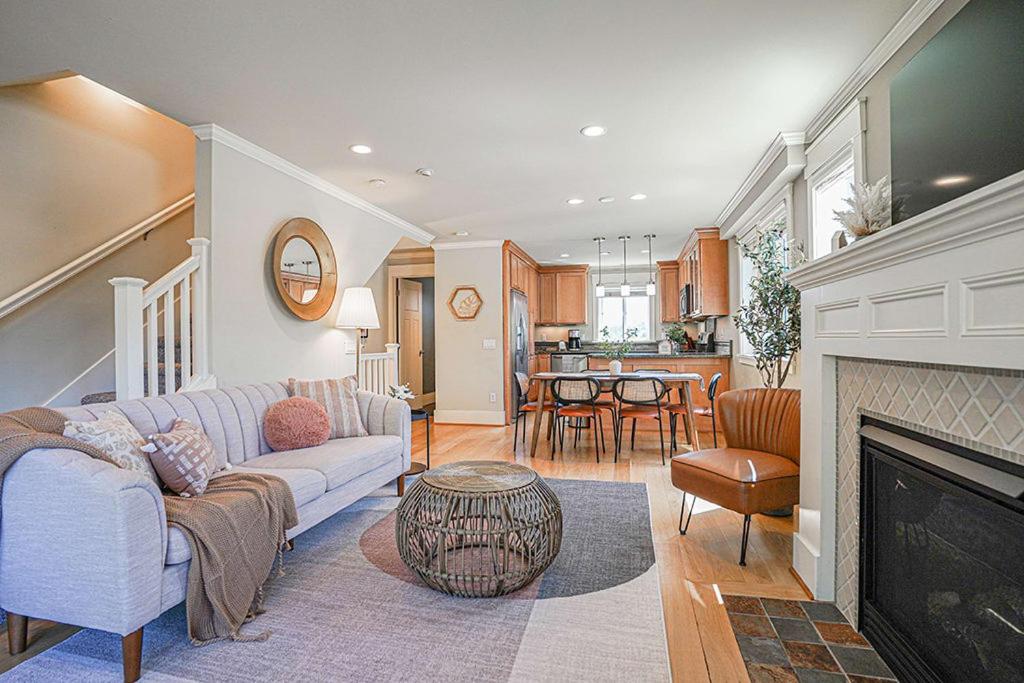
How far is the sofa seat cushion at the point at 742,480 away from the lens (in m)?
2.50

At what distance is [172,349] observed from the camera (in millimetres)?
3137

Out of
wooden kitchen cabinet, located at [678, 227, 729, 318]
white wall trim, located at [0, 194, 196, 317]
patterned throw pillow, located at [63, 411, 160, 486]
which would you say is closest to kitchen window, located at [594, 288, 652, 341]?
wooden kitchen cabinet, located at [678, 227, 729, 318]

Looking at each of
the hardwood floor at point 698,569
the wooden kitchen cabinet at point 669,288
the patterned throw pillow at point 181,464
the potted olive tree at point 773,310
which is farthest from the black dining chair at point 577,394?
the wooden kitchen cabinet at point 669,288

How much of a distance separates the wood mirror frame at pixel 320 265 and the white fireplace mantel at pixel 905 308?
11.2 feet

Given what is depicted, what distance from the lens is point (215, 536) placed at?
192cm

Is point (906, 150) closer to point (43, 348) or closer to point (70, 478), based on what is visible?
point (70, 478)

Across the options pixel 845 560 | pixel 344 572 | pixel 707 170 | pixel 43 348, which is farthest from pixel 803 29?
pixel 43 348

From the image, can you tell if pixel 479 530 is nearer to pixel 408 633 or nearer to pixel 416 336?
pixel 408 633

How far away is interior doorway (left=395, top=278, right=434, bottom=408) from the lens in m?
7.95

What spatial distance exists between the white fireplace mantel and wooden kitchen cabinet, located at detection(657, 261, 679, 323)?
626 cm

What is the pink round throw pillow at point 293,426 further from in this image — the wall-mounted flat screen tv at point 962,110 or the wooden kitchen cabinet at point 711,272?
the wooden kitchen cabinet at point 711,272

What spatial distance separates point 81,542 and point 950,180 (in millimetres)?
2965

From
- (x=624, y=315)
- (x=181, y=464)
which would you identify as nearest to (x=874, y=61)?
(x=181, y=464)

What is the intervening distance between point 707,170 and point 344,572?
3813 millimetres
